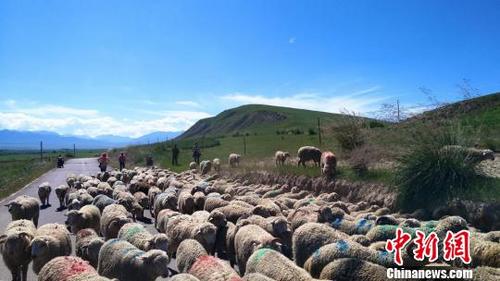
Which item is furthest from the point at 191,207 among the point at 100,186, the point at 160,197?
the point at 100,186

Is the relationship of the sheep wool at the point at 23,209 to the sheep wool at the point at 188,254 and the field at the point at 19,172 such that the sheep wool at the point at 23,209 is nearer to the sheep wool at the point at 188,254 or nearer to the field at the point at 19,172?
the sheep wool at the point at 188,254

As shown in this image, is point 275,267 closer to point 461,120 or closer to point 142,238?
point 142,238

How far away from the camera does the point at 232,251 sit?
37.1ft

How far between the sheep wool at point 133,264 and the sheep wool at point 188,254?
489mm

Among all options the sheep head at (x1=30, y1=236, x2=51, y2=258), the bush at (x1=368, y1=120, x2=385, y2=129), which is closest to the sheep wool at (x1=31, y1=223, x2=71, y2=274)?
the sheep head at (x1=30, y1=236, x2=51, y2=258)

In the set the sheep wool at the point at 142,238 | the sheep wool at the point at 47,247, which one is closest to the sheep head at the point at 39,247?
the sheep wool at the point at 47,247

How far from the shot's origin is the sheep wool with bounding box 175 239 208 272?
9.27 meters

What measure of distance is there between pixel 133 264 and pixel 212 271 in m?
1.94

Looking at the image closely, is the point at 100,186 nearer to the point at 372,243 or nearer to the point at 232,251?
the point at 232,251

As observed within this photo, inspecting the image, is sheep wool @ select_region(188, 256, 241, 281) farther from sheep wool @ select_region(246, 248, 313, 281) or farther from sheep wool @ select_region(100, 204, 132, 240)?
sheep wool @ select_region(100, 204, 132, 240)

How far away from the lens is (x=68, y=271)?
8055mm

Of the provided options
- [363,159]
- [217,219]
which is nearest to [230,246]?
[217,219]

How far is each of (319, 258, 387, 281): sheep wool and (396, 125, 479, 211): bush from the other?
7.41 m

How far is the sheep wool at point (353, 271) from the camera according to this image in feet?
23.3
